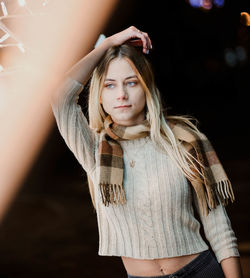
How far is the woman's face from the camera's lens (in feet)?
6.40

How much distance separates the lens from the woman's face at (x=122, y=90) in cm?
195

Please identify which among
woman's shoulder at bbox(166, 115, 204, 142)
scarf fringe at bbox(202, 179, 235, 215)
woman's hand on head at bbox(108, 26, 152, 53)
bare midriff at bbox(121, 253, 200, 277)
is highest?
woman's hand on head at bbox(108, 26, 152, 53)

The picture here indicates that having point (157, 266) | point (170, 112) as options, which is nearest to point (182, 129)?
point (157, 266)

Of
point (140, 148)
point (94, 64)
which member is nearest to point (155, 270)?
point (140, 148)

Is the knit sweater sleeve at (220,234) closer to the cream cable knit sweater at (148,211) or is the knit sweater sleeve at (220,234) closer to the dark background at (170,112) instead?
the cream cable knit sweater at (148,211)

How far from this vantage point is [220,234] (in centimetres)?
195

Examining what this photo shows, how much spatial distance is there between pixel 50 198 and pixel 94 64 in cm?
551

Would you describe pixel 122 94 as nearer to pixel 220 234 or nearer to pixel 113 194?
pixel 113 194

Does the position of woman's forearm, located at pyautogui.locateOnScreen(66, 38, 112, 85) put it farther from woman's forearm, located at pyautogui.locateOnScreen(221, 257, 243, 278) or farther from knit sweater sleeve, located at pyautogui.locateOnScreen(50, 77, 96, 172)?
woman's forearm, located at pyautogui.locateOnScreen(221, 257, 243, 278)

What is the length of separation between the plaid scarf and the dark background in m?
0.18

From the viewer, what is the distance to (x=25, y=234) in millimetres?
5703

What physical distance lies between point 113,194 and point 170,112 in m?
9.44

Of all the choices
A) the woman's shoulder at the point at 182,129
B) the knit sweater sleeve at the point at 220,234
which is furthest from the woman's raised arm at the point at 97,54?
the knit sweater sleeve at the point at 220,234

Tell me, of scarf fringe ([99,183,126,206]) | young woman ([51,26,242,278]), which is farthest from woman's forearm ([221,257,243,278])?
scarf fringe ([99,183,126,206])
